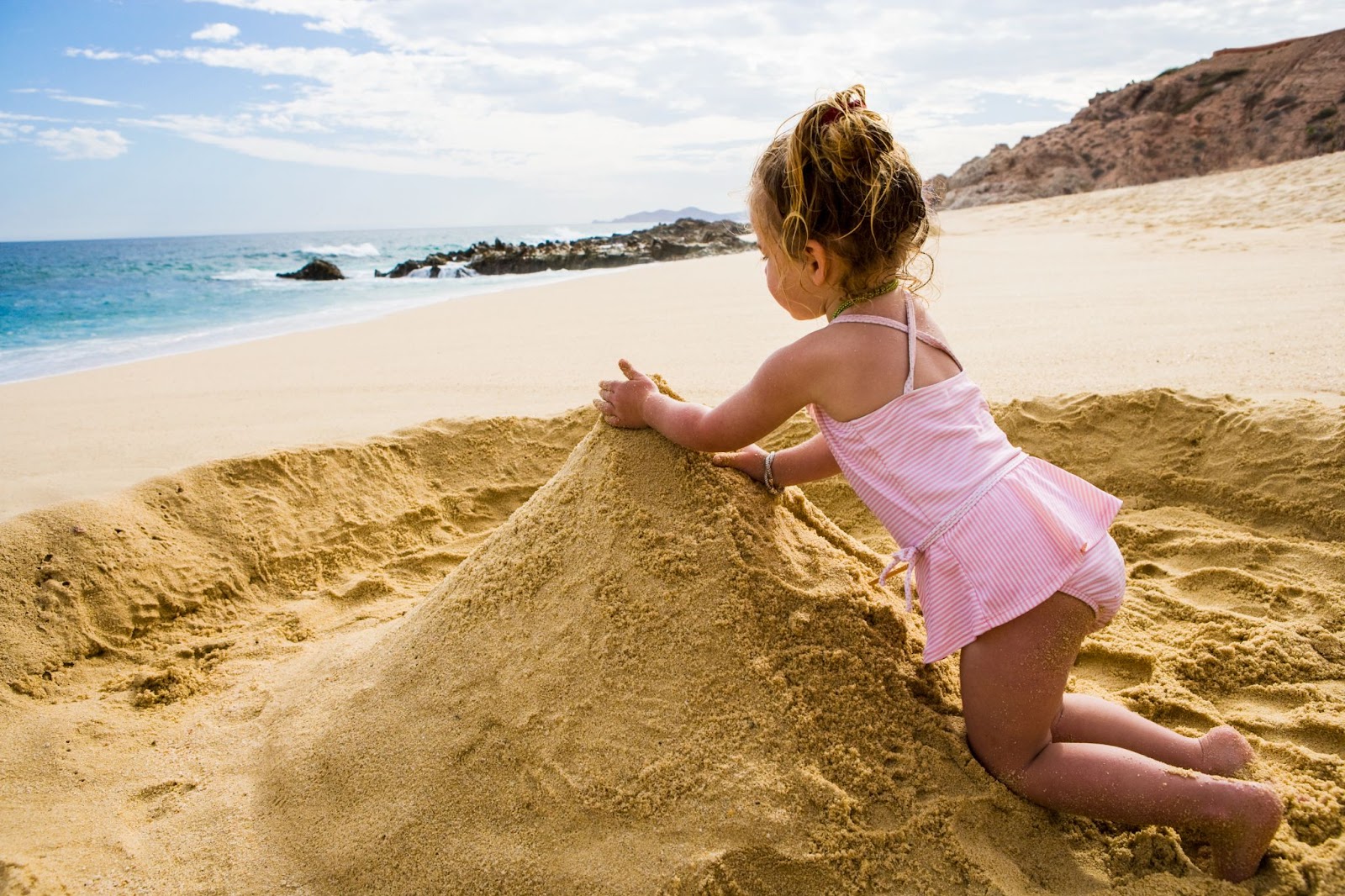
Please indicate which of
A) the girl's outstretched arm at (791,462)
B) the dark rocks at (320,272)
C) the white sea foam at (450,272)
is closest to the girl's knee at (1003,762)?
the girl's outstretched arm at (791,462)

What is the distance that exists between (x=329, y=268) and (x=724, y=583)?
74.1 ft

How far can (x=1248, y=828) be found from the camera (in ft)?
4.99

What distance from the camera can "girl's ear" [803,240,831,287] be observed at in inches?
65.5

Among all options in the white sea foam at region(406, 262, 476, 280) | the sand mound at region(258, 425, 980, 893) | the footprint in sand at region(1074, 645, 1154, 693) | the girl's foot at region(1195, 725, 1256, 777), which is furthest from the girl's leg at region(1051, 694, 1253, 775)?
the white sea foam at region(406, 262, 476, 280)

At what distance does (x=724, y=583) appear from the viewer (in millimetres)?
1839

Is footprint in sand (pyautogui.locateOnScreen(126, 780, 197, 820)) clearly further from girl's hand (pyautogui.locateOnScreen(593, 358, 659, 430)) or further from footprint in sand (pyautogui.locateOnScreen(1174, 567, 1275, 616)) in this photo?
footprint in sand (pyautogui.locateOnScreen(1174, 567, 1275, 616))

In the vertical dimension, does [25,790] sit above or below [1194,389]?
below

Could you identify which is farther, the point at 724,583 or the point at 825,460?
the point at 825,460

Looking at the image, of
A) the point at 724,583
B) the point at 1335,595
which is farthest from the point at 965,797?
the point at 1335,595

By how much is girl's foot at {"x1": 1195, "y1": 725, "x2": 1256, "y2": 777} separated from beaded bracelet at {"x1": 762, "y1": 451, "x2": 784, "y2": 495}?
1.02 m

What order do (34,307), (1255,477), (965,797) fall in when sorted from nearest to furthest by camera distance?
(965,797) → (1255,477) → (34,307)

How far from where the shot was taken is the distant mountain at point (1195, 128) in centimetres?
2012

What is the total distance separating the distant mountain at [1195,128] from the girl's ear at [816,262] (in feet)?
67.0

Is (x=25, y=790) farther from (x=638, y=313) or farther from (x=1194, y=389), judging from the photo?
(x=638, y=313)
